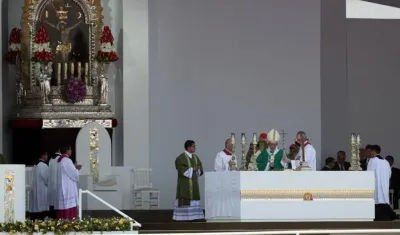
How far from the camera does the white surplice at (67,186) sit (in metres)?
27.2

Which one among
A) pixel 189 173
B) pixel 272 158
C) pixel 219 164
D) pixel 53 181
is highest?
pixel 272 158

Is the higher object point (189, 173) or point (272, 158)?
point (272, 158)

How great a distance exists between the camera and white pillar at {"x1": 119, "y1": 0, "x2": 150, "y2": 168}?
1225 inches

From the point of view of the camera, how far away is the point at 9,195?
2331 cm

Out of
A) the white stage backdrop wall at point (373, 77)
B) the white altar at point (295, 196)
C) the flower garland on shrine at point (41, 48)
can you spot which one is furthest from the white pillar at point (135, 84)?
the white stage backdrop wall at point (373, 77)

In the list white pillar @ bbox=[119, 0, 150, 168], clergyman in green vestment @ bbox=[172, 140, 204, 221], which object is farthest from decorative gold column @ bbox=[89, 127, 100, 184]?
clergyman in green vestment @ bbox=[172, 140, 204, 221]

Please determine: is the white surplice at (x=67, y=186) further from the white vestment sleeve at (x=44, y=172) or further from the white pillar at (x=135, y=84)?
the white pillar at (x=135, y=84)

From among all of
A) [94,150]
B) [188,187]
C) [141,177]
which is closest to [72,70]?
[94,150]

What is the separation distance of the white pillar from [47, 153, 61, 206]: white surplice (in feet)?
10.5

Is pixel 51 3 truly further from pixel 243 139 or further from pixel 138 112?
pixel 243 139

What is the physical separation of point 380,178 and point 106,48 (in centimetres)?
699

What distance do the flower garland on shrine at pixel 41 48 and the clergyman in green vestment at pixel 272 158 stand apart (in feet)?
21.0

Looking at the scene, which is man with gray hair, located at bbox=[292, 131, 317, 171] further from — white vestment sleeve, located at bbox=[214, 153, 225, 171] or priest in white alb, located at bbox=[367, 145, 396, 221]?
priest in white alb, located at bbox=[367, 145, 396, 221]

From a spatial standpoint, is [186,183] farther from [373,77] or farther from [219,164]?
[373,77]
